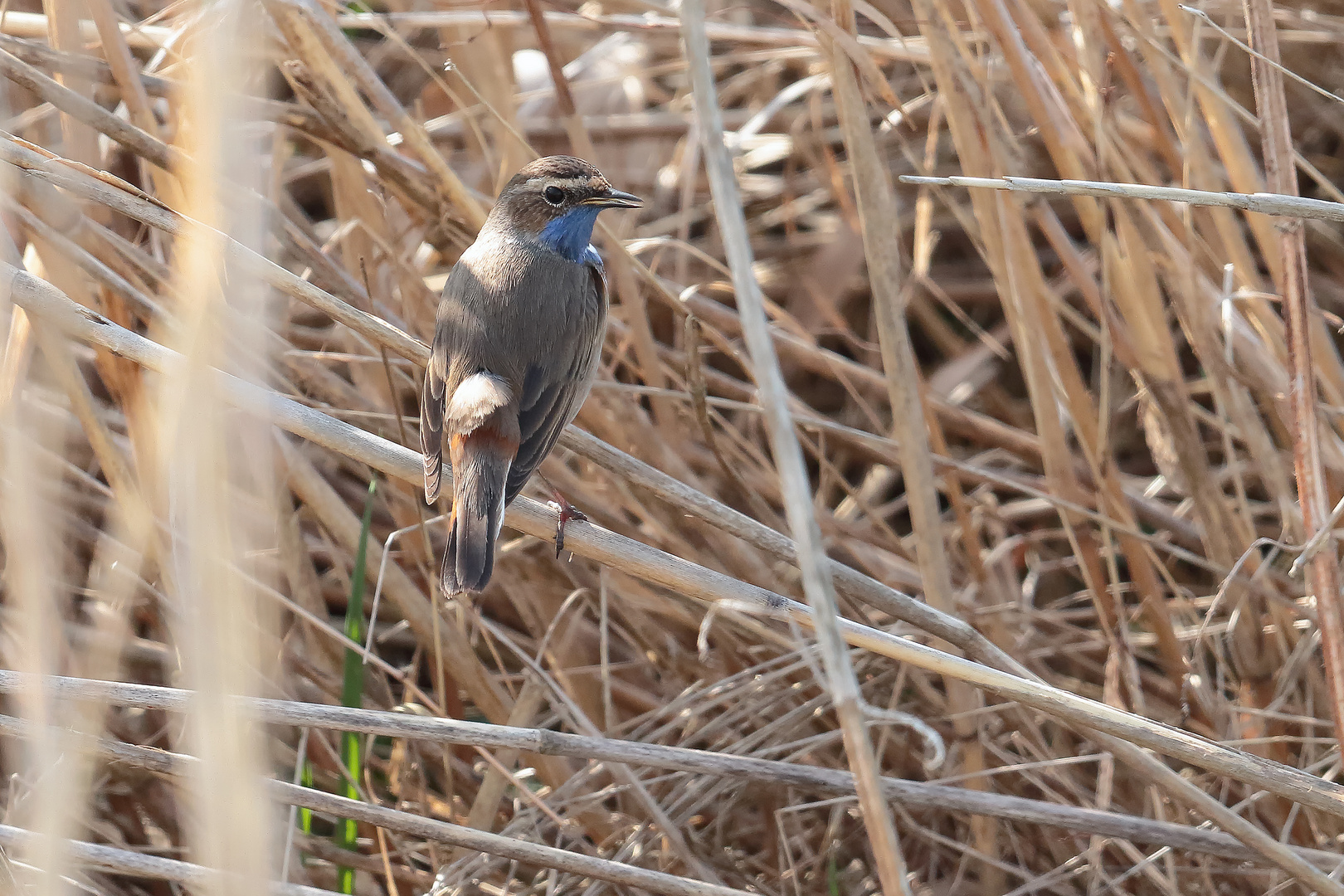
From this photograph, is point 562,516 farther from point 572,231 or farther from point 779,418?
point 779,418

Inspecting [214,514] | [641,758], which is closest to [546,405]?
[641,758]

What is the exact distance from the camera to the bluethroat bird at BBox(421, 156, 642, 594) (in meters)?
3.03

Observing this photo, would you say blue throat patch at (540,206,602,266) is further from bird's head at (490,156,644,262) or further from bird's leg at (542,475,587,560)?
bird's leg at (542,475,587,560)

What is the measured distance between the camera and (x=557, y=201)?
3723mm

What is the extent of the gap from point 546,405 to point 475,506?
39cm

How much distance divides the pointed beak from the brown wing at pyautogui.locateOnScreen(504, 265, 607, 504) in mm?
459

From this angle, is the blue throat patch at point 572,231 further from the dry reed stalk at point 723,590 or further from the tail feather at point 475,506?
the dry reed stalk at point 723,590

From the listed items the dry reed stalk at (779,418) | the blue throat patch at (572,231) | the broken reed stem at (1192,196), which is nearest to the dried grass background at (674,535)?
the blue throat patch at (572,231)

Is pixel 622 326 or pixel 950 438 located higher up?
pixel 622 326

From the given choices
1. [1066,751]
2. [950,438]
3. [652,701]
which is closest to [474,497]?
[652,701]

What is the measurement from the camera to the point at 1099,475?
11.7 feet

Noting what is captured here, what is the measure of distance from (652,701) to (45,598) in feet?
7.54

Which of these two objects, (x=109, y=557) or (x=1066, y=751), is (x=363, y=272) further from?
(x=1066, y=751)

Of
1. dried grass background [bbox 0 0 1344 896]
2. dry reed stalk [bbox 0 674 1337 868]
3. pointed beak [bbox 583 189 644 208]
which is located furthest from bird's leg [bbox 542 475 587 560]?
pointed beak [bbox 583 189 644 208]
